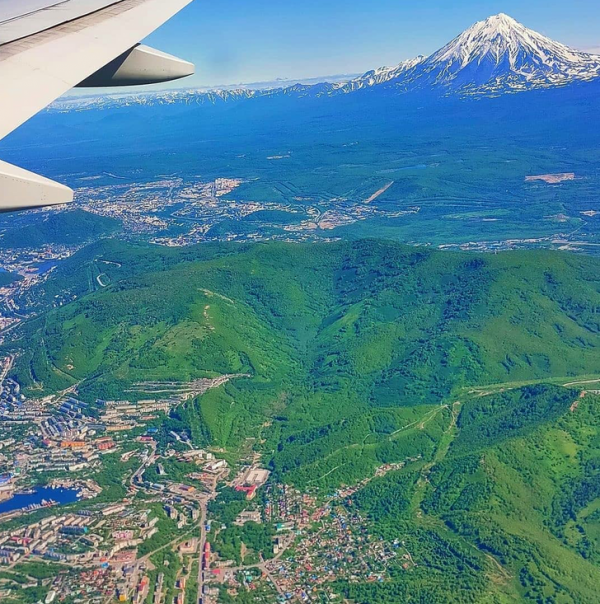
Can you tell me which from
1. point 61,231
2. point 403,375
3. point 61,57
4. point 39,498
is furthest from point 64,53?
point 61,231

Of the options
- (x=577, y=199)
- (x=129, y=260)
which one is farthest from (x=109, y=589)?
(x=577, y=199)

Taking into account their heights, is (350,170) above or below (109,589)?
below

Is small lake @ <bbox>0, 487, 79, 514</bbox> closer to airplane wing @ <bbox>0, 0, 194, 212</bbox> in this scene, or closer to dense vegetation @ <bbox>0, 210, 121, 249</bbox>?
airplane wing @ <bbox>0, 0, 194, 212</bbox>

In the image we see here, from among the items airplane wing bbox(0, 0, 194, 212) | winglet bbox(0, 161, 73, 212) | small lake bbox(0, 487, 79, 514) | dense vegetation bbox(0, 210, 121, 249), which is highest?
airplane wing bbox(0, 0, 194, 212)

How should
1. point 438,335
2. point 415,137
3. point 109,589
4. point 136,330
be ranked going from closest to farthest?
1. point 109,589
2. point 438,335
3. point 136,330
4. point 415,137

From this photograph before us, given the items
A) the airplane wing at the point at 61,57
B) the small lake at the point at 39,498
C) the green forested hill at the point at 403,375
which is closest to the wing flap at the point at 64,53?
the airplane wing at the point at 61,57

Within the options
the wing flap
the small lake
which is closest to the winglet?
the wing flap

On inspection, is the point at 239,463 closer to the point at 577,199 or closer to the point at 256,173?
the point at 577,199

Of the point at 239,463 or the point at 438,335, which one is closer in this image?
the point at 239,463
